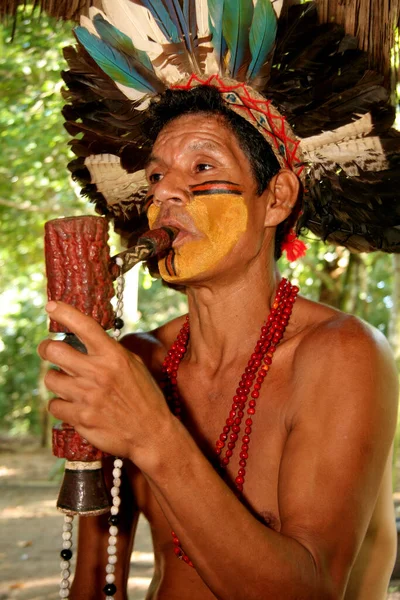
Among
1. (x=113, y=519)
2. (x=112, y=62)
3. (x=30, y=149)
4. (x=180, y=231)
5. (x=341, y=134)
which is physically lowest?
(x=113, y=519)

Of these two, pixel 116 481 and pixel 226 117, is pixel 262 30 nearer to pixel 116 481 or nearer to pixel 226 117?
pixel 226 117

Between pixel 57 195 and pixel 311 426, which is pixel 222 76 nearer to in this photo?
pixel 311 426

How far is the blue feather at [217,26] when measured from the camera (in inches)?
100

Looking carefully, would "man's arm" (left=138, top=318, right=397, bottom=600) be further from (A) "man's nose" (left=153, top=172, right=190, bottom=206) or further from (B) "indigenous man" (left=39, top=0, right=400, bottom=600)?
(A) "man's nose" (left=153, top=172, right=190, bottom=206)

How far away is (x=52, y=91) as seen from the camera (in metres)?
7.06

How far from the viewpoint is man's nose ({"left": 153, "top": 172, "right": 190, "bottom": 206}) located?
242 centimetres

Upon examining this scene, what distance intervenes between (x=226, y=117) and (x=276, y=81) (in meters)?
0.26

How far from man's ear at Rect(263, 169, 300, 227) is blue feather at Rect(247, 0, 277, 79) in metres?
0.46

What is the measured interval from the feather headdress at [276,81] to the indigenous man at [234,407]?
0.42ft

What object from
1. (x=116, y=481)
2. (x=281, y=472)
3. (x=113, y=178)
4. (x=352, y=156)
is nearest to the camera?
(x=116, y=481)

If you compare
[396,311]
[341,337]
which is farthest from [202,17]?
[396,311]

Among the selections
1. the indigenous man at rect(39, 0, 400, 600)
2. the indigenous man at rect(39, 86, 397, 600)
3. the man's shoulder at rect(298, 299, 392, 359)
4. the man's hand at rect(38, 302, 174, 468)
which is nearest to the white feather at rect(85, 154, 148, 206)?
the indigenous man at rect(39, 0, 400, 600)

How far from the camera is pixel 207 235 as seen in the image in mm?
2389

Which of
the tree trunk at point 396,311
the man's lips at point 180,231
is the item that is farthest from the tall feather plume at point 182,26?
the tree trunk at point 396,311
